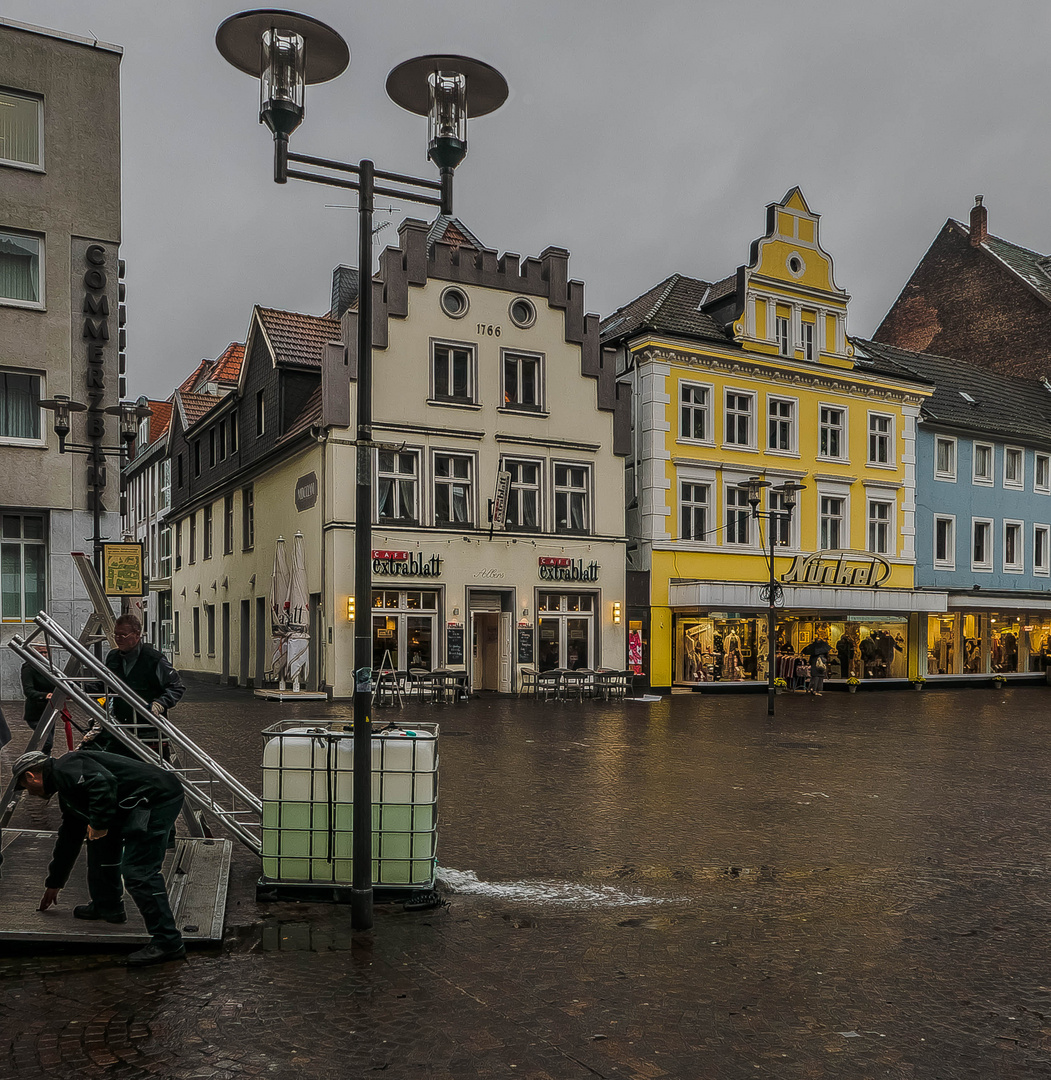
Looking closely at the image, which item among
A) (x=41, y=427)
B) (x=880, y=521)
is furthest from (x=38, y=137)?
(x=880, y=521)

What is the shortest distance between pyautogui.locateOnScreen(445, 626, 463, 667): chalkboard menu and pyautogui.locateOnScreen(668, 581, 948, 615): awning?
275 inches

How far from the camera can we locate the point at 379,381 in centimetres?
2747

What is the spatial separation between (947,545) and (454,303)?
2060cm

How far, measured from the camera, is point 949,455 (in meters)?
37.9

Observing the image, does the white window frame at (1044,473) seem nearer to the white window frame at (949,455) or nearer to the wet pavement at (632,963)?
the white window frame at (949,455)

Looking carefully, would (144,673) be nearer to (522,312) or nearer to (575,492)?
(575,492)

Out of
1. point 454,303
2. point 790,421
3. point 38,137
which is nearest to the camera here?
point 38,137

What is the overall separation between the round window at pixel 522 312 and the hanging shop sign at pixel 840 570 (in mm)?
11480

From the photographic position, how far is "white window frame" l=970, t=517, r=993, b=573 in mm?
38250

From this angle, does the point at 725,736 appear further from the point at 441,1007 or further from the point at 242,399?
the point at 242,399

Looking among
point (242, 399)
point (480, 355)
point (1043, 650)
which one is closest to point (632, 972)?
point (480, 355)

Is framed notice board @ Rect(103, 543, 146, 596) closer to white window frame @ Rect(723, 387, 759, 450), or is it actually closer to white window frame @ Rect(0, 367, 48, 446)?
white window frame @ Rect(0, 367, 48, 446)

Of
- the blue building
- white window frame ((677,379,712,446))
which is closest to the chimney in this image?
the blue building

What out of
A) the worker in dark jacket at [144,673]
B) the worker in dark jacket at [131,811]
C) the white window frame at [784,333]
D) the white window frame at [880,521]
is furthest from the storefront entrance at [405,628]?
the worker in dark jacket at [131,811]
